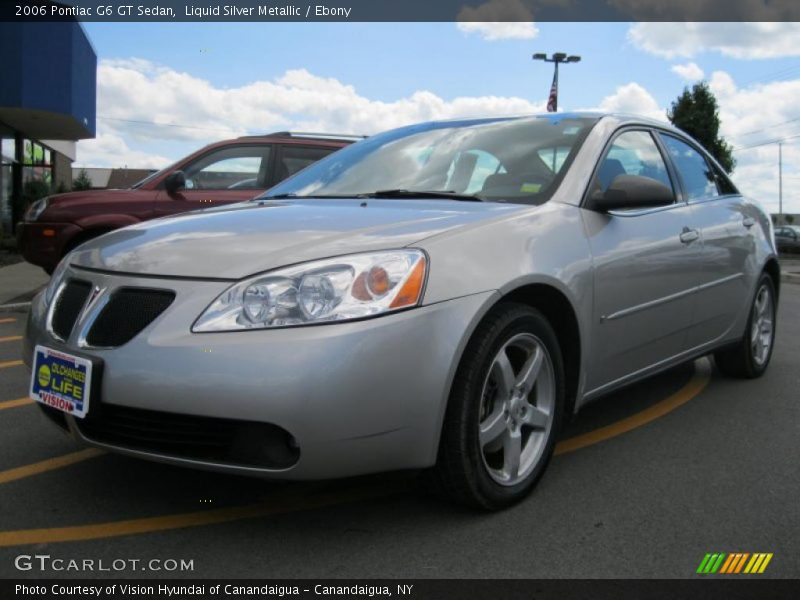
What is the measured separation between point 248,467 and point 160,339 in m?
0.47

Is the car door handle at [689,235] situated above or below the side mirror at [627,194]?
below

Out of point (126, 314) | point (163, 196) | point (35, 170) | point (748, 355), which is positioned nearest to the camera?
point (126, 314)

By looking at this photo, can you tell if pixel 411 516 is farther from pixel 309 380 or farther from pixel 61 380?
pixel 61 380

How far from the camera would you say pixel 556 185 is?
3.28 metres

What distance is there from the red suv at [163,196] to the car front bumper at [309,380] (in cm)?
520

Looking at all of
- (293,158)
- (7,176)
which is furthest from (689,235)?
(7,176)

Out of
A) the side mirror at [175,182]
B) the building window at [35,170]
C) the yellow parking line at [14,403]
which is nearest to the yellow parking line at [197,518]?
the yellow parking line at [14,403]

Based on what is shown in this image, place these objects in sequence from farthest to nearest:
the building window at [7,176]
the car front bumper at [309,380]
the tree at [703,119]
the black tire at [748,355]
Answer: the tree at [703,119]
the building window at [7,176]
the black tire at [748,355]
the car front bumper at [309,380]

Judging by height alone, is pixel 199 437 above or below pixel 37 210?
below

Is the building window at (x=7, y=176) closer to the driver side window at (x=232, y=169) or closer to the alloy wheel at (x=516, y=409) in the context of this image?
the driver side window at (x=232, y=169)

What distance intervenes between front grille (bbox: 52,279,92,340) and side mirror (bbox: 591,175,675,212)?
6.68ft

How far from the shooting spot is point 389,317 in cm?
239

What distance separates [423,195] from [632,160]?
3.99 ft

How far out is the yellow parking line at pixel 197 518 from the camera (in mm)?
2566
